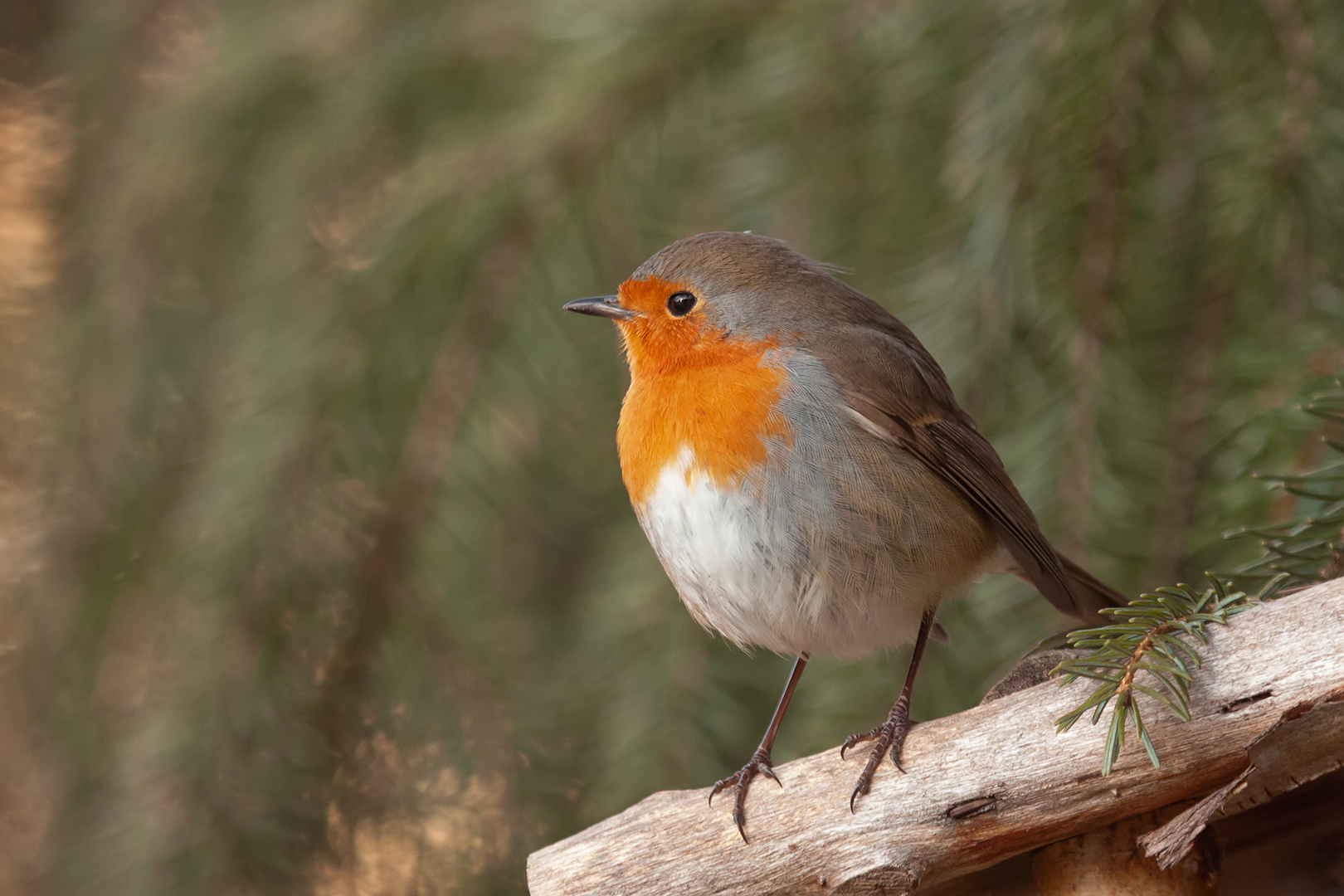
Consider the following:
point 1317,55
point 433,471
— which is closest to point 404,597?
point 433,471

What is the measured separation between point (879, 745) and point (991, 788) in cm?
22

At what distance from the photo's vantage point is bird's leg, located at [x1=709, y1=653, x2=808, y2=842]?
1735 millimetres

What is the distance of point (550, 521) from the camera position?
2859mm

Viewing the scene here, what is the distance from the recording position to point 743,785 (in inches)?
72.8

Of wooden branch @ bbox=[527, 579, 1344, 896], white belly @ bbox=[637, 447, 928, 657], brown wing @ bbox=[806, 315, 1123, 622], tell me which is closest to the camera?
wooden branch @ bbox=[527, 579, 1344, 896]

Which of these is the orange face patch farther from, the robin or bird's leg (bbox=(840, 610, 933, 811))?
bird's leg (bbox=(840, 610, 933, 811))

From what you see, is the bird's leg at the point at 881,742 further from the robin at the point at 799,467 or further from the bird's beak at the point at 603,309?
the bird's beak at the point at 603,309

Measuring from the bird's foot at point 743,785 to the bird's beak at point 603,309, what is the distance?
2.90 ft

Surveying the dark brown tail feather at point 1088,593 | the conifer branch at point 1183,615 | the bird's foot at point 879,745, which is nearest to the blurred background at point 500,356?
the dark brown tail feather at point 1088,593

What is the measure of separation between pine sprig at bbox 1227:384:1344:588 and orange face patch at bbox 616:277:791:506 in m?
0.76

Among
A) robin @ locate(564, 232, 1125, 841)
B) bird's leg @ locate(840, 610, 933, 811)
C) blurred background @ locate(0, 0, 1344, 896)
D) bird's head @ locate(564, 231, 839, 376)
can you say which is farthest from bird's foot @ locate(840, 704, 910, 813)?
bird's head @ locate(564, 231, 839, 376)

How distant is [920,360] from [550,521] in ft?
3.06

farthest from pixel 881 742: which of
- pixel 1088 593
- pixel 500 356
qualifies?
pixel 500 356

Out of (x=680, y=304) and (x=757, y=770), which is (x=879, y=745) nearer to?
(x=757, y=770)
